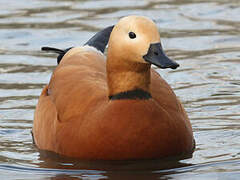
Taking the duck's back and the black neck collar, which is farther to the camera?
the black neck collar

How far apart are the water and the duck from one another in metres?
0.16

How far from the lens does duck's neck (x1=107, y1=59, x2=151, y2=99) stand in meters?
7.85

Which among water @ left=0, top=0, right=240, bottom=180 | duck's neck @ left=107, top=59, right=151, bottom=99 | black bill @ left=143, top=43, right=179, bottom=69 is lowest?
water @ left=0, top=0, right=240, bottom=180

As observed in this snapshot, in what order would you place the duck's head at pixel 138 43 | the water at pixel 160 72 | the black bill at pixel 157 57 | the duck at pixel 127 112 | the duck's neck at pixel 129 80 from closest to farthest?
1. the black bill at pixel 157 57
2. the duck's head at pixel 138 43
3. the duck at pixel 127 112
4. the duck's neck at pixel 129 80
5. the water at pixel 160 72

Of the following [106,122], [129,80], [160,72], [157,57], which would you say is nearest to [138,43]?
[157,57]

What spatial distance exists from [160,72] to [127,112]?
166 inches

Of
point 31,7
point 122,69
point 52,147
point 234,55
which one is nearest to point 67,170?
point 52,147

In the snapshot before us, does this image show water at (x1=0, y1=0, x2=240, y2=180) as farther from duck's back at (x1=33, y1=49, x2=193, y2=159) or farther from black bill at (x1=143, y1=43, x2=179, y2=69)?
black bill at (x1=143, y1=43, x2=179, y2=69)

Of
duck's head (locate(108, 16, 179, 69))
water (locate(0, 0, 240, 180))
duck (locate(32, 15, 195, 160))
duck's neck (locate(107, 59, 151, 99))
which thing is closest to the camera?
duck's head (locate(108, 16, 179, 69))

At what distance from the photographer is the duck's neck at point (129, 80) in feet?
25.8

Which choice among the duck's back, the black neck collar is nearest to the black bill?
the black neck collar

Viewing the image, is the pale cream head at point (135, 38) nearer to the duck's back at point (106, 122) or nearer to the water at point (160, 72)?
the duck's back at point (106, 122)

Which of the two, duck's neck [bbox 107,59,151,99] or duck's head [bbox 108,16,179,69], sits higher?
duck's head [bbox 108,16,179,69]

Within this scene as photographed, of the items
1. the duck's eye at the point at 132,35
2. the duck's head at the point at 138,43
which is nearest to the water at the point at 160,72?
the duck's head at the point at 138,43
